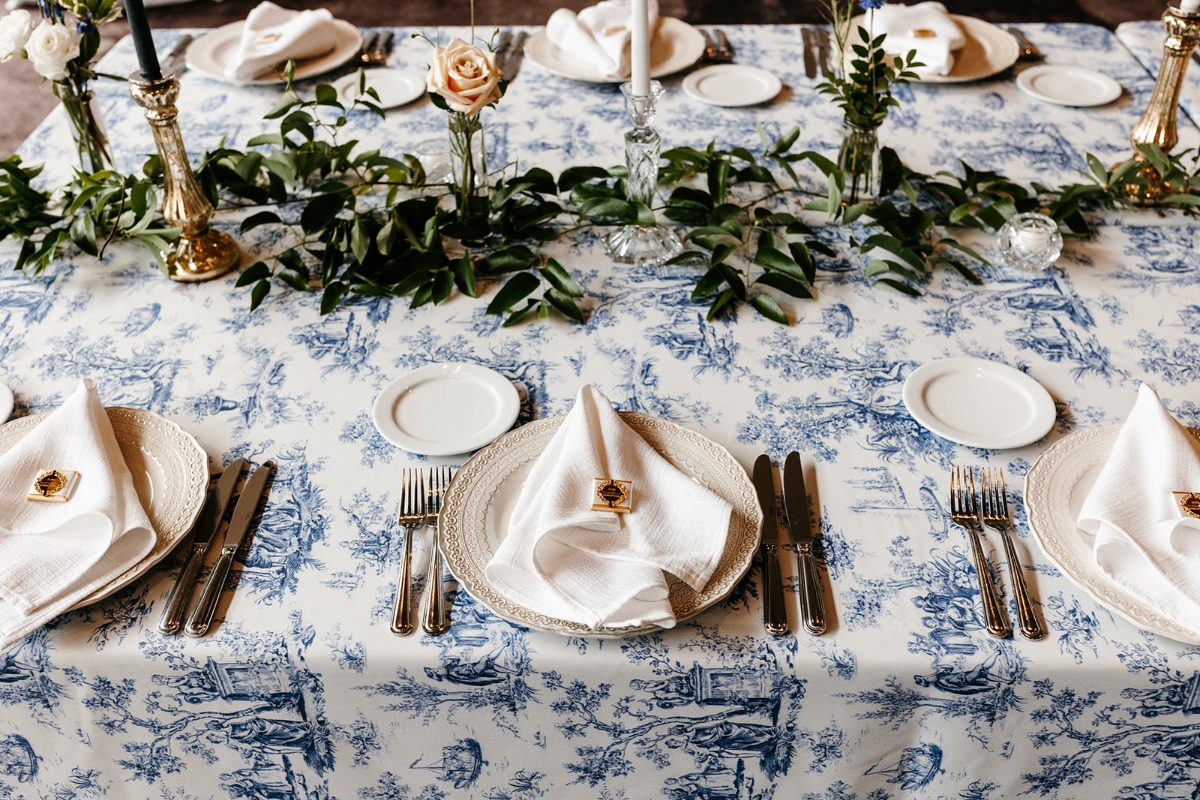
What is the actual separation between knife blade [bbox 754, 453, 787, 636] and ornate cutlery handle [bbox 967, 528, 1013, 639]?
165 mm

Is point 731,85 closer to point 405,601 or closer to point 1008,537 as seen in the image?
point 1008,537

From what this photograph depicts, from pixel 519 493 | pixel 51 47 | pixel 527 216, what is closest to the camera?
pixel 519 493

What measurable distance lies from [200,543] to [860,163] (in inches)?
38.1

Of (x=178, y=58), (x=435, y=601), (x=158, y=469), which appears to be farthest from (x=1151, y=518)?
(x=178, y=58)

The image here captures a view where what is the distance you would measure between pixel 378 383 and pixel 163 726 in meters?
0.41

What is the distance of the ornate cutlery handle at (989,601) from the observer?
0.79m

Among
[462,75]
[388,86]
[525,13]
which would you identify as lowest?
[525,13]

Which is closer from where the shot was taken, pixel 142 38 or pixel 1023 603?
pixel 1023 603

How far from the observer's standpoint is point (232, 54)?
1766 mm

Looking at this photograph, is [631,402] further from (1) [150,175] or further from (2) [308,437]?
(1) [150,175]

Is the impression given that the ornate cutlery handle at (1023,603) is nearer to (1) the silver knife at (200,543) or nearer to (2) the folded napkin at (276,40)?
(1) the silver knife at (200,543)

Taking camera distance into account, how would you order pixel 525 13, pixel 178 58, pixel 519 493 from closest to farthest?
pixel 519 493 → pixel 178 58 → pixel 525 13

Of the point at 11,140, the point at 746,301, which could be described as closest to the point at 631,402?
the point at 746,301

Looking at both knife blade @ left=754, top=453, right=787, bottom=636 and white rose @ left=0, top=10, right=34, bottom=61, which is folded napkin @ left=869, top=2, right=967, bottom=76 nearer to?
knife blade @ left=754, top=453, right=787, bottom=636
